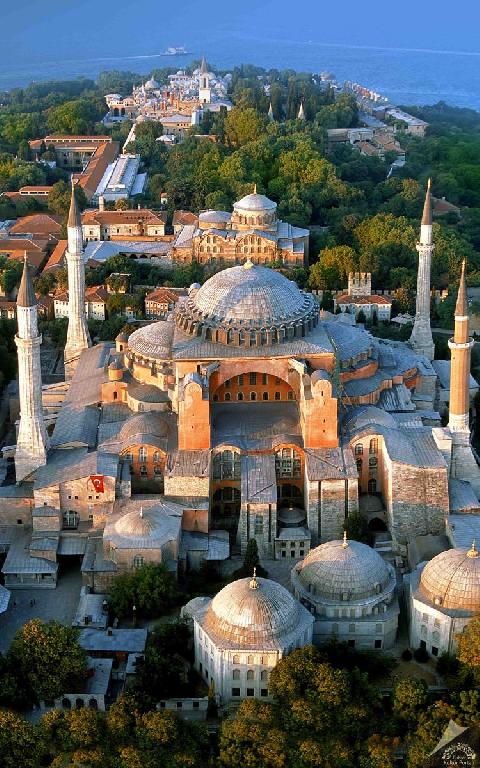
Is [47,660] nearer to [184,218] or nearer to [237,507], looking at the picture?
[237,507]

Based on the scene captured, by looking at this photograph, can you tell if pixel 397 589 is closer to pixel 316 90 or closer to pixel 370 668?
pixel 370 668

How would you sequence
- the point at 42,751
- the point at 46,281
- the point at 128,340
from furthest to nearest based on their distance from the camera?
the point at 46,281, the point at 128,340, the point at 42,751

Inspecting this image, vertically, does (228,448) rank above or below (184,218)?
above

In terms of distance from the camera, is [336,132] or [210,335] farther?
[336,132]

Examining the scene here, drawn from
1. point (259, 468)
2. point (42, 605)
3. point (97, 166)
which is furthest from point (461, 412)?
point (97, 166)

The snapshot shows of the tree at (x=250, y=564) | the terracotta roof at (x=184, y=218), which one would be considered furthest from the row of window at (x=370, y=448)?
the terracotta roof at (x=184, y=218)

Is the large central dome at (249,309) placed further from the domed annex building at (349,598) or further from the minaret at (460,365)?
the domed annex building at (349,598)

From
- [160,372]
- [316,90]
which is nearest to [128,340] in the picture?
[160,372]
